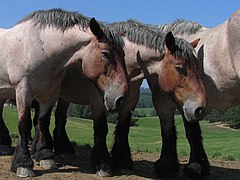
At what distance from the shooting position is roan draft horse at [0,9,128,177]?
576cm

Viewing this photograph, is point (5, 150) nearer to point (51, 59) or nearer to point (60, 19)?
point (51, 59)

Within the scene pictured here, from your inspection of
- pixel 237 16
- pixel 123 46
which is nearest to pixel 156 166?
pixel 123 46

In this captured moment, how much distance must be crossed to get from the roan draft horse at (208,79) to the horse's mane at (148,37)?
414mm

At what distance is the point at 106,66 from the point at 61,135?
337 centimetres

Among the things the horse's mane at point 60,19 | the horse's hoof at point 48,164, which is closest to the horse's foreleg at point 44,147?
the horse's hoof at point 48,164

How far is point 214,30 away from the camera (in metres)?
6.47

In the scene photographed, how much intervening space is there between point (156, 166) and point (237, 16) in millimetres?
2726

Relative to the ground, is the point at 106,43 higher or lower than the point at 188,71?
higher

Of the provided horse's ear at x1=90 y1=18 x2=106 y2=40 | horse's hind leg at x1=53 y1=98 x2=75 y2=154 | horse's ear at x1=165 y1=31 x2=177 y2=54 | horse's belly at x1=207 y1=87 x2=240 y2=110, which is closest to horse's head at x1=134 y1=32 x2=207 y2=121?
horse's ear at x1=165 y1=31 x2=177 y2=54

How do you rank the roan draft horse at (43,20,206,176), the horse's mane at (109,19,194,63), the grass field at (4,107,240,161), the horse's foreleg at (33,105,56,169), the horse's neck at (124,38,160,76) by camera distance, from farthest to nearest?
the grass field at (4,107,240,161), the horse's foreleg at (33,105,56,169), the horse's neck at (124,38,160,76), the horse's mane at (109,19,194,63), the roan draft horse at (43,20,206,176)

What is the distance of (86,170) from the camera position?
6.85m

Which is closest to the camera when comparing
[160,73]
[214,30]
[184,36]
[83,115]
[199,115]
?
[199,115]

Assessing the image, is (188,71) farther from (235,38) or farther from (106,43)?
(106,43)

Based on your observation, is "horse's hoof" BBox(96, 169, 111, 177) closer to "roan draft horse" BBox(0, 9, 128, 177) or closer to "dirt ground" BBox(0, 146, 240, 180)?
"dirt ground" BBox(0, 146, 240, 180)
